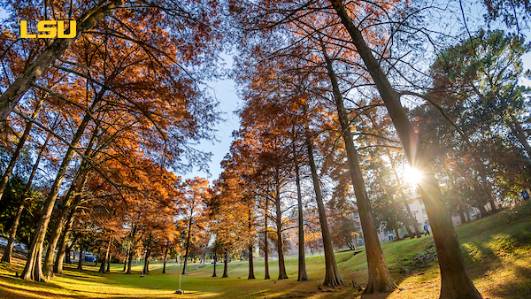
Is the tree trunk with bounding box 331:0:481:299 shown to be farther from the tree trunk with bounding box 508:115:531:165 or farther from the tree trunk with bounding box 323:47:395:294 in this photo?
the tree trunk with bounding box 508:115:531:165

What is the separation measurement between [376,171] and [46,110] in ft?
89.9

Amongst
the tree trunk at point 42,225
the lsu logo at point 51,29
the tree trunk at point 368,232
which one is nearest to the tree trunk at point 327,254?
the tree trunk at point 368,232

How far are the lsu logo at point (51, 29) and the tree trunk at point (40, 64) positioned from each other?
130 millimetres

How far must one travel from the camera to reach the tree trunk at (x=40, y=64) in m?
4.34

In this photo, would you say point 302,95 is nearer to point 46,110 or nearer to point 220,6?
point 220,6

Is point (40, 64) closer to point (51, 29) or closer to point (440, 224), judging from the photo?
point (51, 29)

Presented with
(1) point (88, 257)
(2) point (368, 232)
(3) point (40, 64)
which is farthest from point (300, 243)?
(1) point (88, 257)

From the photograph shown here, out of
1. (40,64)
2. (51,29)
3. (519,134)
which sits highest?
(519,134)

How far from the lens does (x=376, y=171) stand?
28.0 m

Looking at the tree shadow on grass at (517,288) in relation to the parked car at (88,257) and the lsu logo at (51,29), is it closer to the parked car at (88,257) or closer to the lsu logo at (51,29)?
the lsu logo at (51,29)

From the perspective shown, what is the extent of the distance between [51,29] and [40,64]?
4.72ft

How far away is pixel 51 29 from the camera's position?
563cm

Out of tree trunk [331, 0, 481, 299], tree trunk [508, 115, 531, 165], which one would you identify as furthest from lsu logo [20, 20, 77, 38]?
tree trunk [508, 115, 531, 165]

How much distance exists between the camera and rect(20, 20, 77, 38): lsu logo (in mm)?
5211
